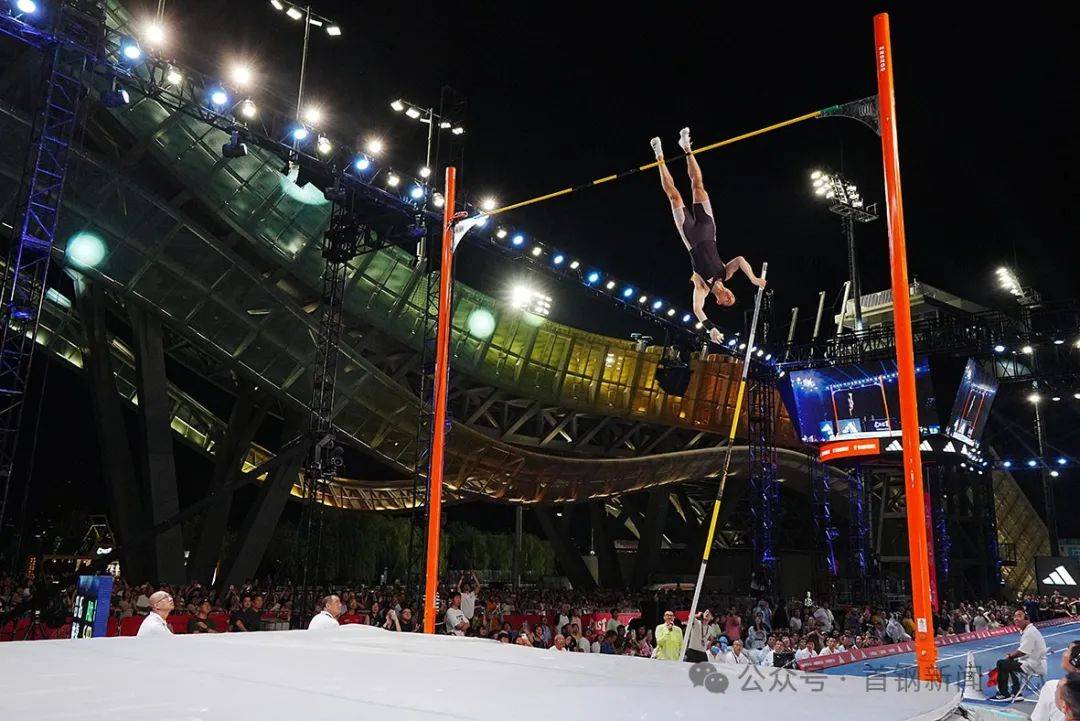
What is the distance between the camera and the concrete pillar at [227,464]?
24531 millimetres

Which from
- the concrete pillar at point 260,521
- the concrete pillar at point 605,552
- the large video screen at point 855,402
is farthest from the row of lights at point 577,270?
the concrete pillar at point 605,552

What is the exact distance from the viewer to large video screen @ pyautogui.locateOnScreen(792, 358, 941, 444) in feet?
92.3

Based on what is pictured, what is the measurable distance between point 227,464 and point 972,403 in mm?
27105

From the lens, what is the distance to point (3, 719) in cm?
275

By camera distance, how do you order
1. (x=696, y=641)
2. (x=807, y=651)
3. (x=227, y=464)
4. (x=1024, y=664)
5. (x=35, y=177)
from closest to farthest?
(x=1024, y=664)
(x=696, y=641)
(x=35, y=177)
(x=807, y=651)
(x=227, y=464)

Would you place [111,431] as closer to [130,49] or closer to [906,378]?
[130,49]

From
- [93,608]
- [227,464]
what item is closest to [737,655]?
[93,608]

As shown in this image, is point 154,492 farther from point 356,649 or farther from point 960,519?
point 960,519

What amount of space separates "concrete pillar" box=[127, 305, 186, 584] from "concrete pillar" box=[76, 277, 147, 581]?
688 millimetres

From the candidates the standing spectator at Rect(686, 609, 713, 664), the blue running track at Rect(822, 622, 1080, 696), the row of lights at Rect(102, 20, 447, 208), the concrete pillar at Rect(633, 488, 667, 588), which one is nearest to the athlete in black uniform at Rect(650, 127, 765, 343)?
the standing spectator at Rect(686, 609, 713, 664)

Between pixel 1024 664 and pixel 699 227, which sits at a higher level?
pixel 699 227

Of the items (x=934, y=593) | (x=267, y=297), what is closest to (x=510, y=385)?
→ (x=267, y=297)

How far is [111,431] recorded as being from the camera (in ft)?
72.9

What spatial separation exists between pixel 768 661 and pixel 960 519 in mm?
29796
